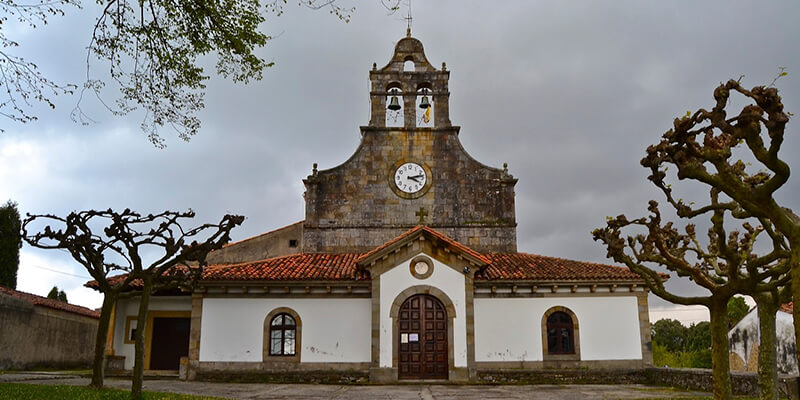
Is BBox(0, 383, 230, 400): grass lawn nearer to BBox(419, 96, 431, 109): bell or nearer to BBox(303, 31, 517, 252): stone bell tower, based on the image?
BBox(303, 31, 517, 252): stone bell tower

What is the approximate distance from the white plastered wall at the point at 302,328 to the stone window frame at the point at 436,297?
0.91 m

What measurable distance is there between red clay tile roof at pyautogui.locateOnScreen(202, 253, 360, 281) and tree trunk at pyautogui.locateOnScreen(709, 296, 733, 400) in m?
12.1

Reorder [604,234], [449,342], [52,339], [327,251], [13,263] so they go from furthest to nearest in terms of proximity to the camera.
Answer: [13,263] → [52,339] → [327,251] → [449,342] → [604,234]

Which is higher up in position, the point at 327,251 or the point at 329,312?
the point at 327,251

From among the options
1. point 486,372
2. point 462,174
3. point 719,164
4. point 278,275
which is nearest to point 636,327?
point 486,372

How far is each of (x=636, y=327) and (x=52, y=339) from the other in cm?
2552

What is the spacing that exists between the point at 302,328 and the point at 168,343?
5.68 m

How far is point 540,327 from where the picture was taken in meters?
20.2

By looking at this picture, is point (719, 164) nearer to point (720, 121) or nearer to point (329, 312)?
point (720, 121)

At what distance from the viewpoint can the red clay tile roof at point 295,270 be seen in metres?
20.0

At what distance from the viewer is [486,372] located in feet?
64.6

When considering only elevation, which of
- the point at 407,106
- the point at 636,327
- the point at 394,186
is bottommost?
→ the point at 636,327

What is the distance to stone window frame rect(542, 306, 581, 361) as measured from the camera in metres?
20.0

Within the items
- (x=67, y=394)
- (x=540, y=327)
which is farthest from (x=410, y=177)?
(x=67, y=394)
